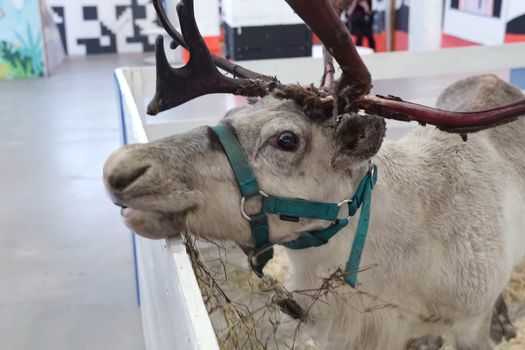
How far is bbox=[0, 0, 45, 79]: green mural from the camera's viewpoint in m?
9.04

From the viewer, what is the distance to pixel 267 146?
1651 mm

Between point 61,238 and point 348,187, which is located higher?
point 348,187

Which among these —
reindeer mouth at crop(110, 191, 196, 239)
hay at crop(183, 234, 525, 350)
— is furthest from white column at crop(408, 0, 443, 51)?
reindeer mouth at crop(110, 191, 196, 239)

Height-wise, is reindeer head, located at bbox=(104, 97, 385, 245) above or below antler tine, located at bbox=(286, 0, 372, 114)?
below

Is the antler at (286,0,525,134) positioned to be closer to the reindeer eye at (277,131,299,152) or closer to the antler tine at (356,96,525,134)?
the antler tine at (356,96,525,134)

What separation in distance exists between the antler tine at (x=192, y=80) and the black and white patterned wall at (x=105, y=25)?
9541 millimetres

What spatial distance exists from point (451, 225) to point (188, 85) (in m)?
0.95

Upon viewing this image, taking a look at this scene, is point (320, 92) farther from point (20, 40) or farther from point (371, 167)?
point (20, 40)

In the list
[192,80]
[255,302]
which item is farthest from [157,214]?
[255,302]

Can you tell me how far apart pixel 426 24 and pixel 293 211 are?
23.9 ft

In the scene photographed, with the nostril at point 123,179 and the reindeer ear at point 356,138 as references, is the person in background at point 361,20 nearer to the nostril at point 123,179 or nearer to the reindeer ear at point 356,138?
the reindeer ear at point 356,138

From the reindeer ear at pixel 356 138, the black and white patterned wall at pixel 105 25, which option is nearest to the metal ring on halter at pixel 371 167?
the reindeer ear at pixel 356 138

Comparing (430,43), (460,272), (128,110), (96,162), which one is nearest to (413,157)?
(460,272)

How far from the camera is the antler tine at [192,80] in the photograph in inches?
70.1
